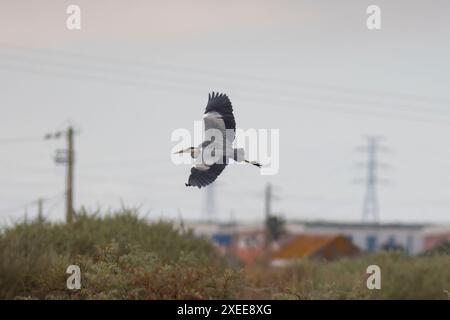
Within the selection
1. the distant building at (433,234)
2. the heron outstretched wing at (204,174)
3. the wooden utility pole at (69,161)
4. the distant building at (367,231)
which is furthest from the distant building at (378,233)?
the heron outstretched wing at (204,174)

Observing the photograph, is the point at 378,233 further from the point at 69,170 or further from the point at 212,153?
the point at 212,153

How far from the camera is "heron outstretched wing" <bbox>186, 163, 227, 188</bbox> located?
11.8 metres

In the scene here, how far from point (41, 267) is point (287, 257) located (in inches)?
2476

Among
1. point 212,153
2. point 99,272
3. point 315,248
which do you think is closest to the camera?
point 212,153

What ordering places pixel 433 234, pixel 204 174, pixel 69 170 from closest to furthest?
1. pixel 204 174
2. pixel 69 170
3. pixel 433 234

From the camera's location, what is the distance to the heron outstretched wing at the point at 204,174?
38.7ft

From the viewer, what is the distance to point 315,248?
8069 centimetres

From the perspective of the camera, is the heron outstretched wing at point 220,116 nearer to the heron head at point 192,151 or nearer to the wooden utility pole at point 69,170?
the heron head at point 192,151

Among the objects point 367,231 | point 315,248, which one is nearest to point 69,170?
point 315,248

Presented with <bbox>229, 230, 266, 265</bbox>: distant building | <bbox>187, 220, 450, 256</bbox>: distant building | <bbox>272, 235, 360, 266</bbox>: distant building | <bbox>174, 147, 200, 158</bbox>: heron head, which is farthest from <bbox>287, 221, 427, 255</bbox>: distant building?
<bbox>174, 147, 200, 158</bbox>: heron head

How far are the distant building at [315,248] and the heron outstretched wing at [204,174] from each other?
60.8 meters

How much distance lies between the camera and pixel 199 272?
21.2 meters

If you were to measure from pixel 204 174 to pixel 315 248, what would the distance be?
229 feet
